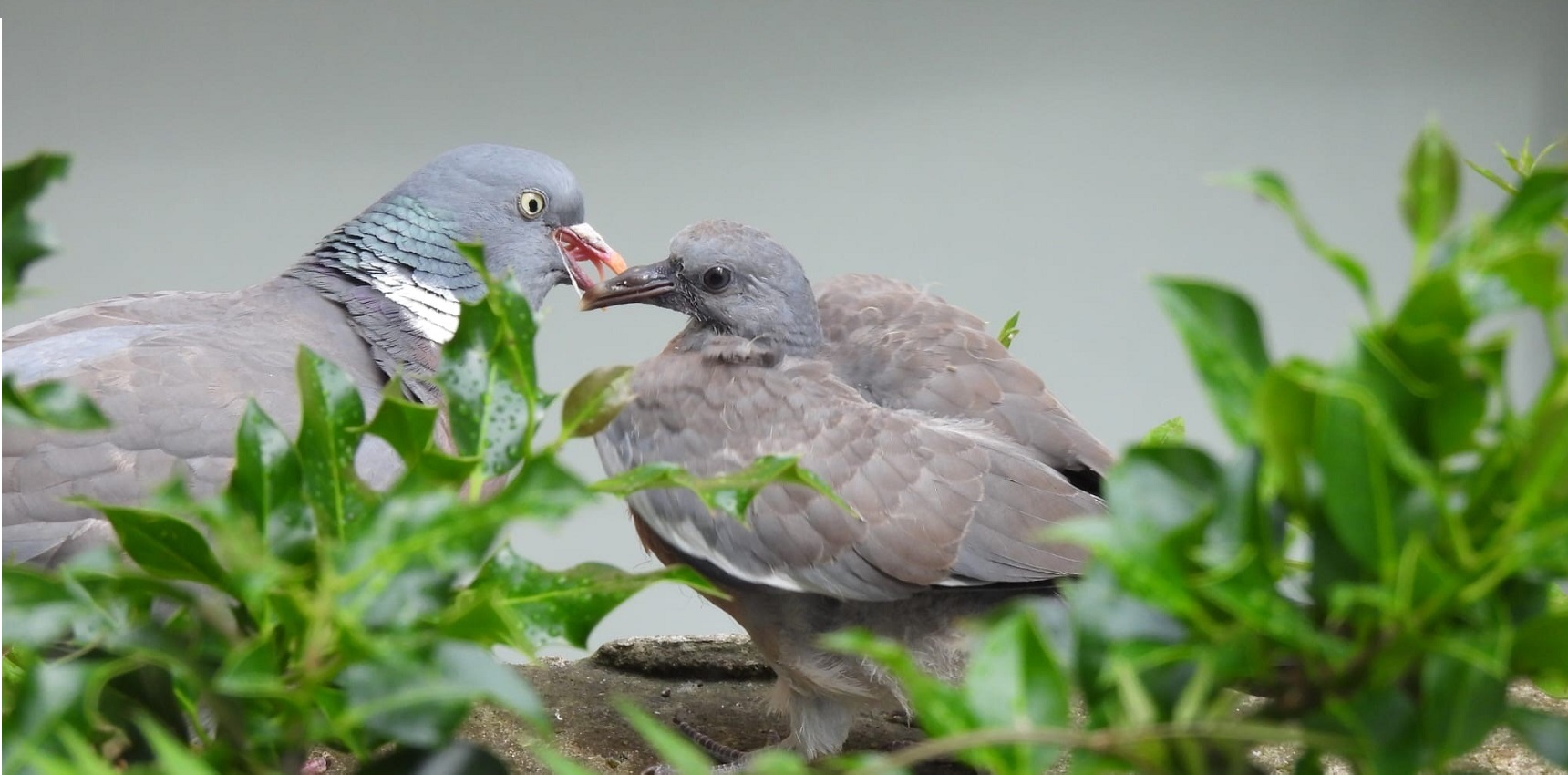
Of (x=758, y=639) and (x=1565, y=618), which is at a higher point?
(x=1565, y=618)

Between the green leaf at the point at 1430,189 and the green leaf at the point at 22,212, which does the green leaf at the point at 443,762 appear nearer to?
the green leaf at the point at 22,212

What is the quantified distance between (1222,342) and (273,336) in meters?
1.10

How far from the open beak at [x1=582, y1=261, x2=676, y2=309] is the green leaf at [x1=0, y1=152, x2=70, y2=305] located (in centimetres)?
80

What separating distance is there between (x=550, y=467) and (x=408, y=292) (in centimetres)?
103

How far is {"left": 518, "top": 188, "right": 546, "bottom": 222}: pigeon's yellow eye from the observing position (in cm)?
152

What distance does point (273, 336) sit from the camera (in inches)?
53.1

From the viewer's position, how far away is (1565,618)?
0.44m

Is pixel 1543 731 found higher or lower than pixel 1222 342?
lower

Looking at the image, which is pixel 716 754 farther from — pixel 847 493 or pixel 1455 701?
pixel 1455 701

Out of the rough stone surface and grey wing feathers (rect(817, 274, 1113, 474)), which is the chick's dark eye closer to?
grey wing feathers (rect(817, 274, 1113, 474))

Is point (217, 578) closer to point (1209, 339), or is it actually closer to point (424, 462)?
point (424, 462)

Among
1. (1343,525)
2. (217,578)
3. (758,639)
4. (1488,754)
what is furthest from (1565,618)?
(1488,754)

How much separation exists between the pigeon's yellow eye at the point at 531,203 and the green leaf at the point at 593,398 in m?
0.95

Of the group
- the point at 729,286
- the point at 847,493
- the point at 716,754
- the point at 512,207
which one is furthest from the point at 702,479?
the point at 512,207
